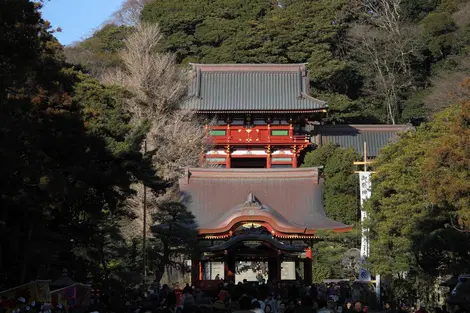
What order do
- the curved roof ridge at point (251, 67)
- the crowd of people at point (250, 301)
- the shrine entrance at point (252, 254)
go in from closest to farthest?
the crowd of people at point (250, 301), the shrine entrance at point (252, 254), the curved roof ridge at point (251, 67)

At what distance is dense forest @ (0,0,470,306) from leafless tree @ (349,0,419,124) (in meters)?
0.12

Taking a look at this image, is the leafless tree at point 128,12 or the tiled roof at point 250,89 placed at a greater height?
the leafless tree at point 128,12

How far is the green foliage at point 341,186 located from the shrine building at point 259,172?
76 centimetres

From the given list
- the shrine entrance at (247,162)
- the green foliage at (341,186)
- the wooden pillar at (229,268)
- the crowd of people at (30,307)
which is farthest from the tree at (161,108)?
the crowd of people at (30,307)

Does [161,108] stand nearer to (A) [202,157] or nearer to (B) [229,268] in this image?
(A) [202,157]

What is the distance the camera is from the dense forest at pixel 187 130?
60.6 feet

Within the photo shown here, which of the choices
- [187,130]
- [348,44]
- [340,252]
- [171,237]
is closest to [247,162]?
[187,130]

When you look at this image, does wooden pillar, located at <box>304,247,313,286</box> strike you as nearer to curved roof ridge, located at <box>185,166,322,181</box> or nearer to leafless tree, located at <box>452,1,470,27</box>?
curved roof ridge, located at <box>185,166,322,181</box>

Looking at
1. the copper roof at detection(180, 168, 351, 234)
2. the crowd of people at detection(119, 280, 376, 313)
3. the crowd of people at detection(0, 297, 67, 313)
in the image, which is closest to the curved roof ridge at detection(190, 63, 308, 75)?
the copper roof at detection(180, 168, 351, 234)

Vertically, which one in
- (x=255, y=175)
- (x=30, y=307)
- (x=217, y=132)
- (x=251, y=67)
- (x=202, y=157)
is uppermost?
(x=251, y=67)

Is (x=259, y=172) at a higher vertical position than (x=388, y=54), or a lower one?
lower

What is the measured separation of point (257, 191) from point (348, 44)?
62.6ft

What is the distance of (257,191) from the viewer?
1484 inches

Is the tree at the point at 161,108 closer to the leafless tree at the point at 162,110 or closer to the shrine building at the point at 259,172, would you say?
the leafless tree at the point at 162,110
